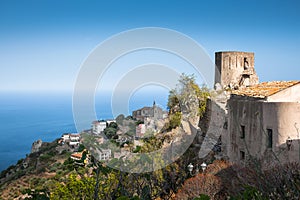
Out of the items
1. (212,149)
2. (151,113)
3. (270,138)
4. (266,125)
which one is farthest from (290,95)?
(151,113)

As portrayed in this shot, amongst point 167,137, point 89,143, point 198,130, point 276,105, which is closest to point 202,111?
point 198,130

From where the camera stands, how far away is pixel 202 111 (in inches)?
1015

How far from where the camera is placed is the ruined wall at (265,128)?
1198 cm

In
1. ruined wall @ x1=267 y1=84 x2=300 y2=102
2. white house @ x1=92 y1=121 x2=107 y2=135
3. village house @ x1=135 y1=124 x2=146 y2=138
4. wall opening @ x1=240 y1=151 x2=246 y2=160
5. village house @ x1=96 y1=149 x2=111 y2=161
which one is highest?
ruined wall @ x1=267 y1=84 x2=300 y2=102

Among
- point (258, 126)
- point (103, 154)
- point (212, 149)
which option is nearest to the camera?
point (103, 154)

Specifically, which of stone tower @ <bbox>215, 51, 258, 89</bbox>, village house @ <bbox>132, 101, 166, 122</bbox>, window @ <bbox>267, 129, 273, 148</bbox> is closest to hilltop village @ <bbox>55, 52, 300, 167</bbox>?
window @ <bbox>267, 129, 273, 148</bbox>

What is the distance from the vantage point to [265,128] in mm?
12672

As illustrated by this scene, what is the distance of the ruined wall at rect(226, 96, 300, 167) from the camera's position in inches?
472

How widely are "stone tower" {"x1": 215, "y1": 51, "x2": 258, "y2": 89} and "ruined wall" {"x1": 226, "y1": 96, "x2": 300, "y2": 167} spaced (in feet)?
54.3

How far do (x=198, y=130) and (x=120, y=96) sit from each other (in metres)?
13.9

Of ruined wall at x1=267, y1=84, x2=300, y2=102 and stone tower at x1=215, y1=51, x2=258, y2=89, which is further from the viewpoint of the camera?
stone tower at x1=215, y1=51, x2=258, y2=89

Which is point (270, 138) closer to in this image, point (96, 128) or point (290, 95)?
point (290, 95)

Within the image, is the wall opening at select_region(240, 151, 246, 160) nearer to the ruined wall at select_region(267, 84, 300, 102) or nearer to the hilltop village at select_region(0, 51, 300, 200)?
the hilltop village at select_region(0, 51, 300, 200)

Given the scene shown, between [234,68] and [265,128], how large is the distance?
19902mm
